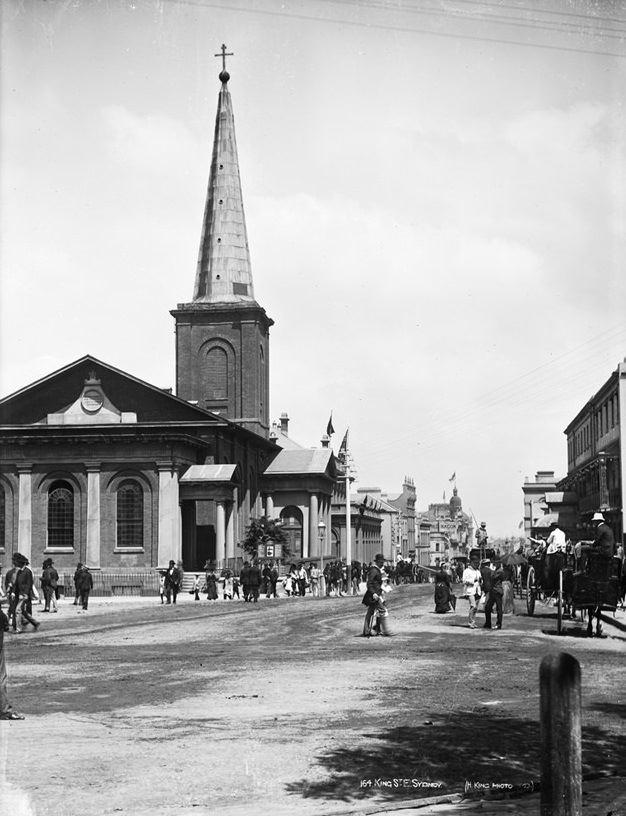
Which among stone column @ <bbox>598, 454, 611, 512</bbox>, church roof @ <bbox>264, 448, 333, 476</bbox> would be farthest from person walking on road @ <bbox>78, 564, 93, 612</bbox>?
church roof @ <bbox>264, 448, 333, 476</bbox>

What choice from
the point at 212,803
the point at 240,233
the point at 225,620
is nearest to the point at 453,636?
the point at 225,620

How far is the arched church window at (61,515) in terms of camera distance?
6294 centimetres

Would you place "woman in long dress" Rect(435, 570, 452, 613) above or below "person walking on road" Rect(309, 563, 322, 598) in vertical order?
above

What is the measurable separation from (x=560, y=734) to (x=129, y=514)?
57.4m

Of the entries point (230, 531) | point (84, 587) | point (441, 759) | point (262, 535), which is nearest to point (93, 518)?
point (230, 531)

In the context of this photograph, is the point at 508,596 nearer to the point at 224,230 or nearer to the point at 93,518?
the point at 93,518

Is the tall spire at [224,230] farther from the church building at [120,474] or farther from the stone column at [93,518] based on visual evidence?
the stone column at [93,518]

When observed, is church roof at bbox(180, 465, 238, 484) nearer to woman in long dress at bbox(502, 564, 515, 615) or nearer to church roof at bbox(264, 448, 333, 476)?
church roof at bbox(264, 448, 333, 476)

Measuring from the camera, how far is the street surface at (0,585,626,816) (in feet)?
27.9

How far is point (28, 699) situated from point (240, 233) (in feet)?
216

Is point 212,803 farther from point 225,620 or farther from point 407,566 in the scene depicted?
point 407,566

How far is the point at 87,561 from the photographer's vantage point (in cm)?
6184

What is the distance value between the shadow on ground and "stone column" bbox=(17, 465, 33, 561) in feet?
174

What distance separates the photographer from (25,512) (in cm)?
6247
